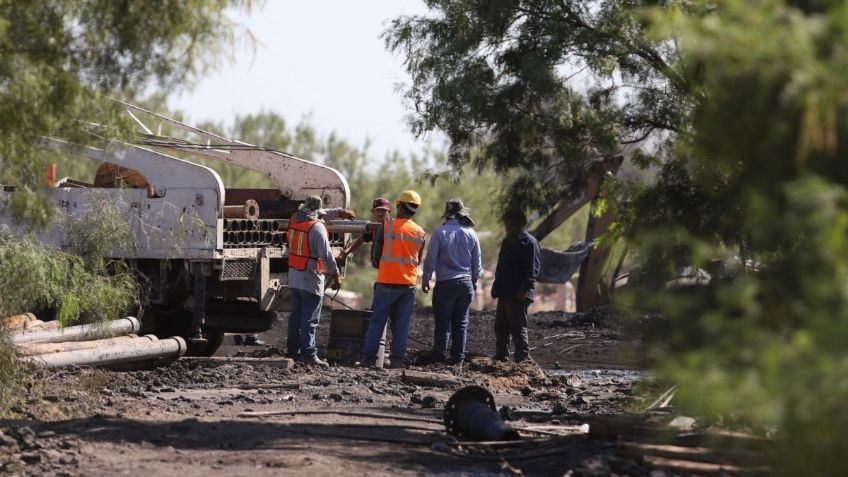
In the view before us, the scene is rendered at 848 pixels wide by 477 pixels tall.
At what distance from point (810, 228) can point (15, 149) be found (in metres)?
4.92

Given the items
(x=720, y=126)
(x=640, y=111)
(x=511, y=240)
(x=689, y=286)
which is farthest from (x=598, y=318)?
(x=720, y=126)

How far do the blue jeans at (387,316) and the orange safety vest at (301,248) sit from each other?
0.72 metres

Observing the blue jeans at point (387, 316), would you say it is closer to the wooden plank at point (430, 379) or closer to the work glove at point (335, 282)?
the work glove at point (335, 282)

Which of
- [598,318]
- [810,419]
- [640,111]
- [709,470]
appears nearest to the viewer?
[810,419]

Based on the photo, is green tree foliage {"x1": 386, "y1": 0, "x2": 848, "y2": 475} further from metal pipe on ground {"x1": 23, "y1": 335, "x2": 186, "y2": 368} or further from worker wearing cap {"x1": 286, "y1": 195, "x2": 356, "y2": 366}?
metal pipe on ground {"x1": 23, "y1": 335, "x2": 186, "y2": 368}

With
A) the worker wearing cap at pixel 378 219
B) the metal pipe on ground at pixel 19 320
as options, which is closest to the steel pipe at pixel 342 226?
the worker wearing cap at pixel 378 219

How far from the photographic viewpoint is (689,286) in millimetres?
7473

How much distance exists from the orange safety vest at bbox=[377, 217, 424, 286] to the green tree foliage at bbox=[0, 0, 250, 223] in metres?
5.89

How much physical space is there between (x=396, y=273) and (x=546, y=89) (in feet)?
13.9

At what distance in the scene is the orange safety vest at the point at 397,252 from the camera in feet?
45.6

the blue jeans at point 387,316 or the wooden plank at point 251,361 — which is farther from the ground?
the blue jeans at point 387,316

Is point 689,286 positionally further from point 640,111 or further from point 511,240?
point 511,240

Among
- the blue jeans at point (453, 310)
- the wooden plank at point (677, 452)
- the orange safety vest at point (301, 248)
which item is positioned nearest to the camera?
the wooden plank at point (677, 452)

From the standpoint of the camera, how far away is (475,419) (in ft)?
29.5
